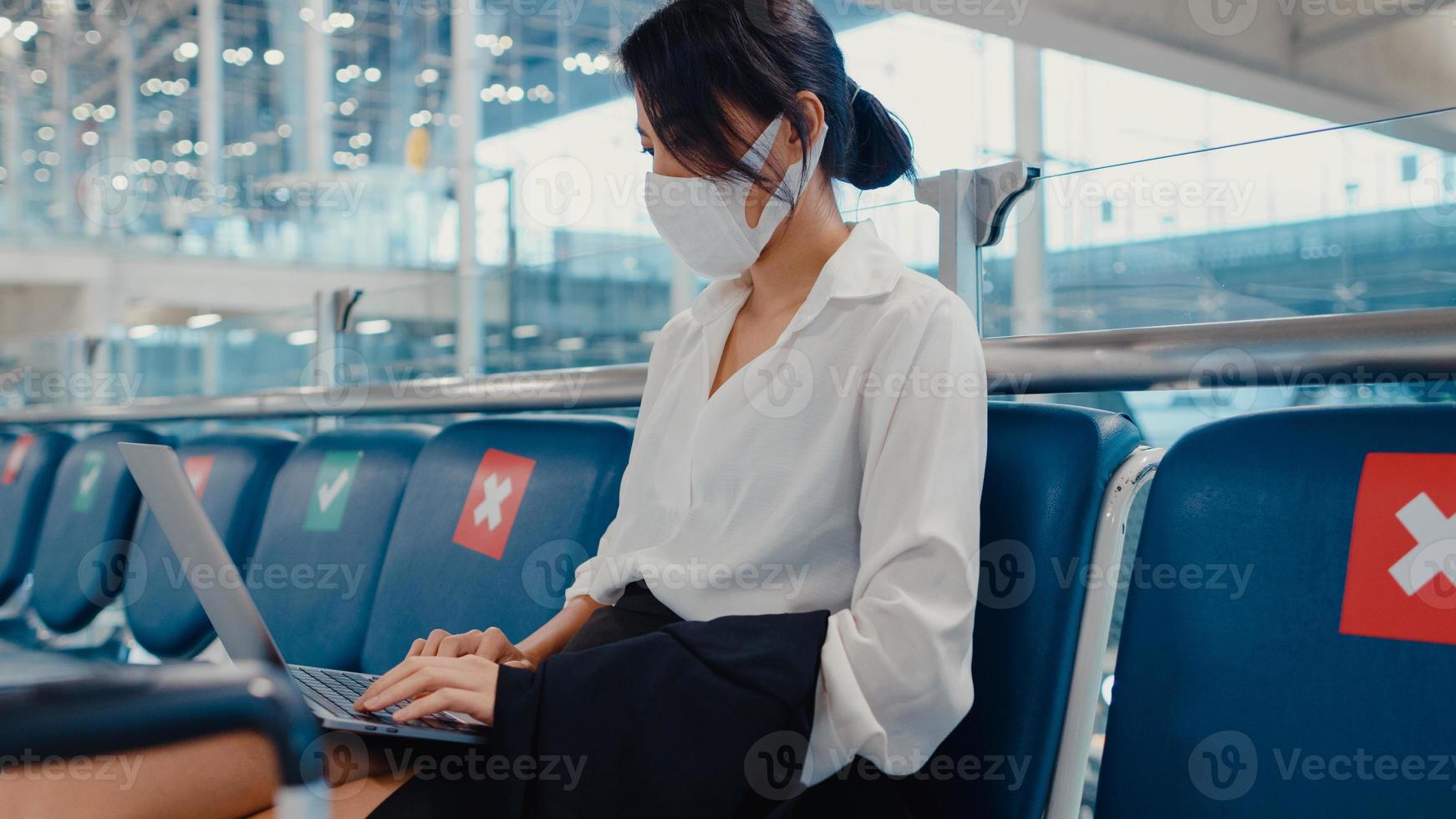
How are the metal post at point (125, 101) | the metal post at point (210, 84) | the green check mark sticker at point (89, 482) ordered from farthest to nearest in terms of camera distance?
the metal post at point (125, 101) < the metal post at point (210, 84) < the green check mark sticker at point (89, 482)

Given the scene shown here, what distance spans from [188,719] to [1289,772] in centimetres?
74

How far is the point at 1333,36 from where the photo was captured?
540 cm

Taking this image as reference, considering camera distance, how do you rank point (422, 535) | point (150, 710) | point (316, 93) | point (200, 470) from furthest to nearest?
1. point (316, 93)
2. point (200, 470)
3. point (422, 535)
4. point (150, 710)

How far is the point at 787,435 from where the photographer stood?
99 centimetres

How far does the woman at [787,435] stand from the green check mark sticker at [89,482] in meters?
1.87

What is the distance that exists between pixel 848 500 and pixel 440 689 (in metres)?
0.37

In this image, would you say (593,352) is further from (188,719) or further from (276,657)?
(188,719)

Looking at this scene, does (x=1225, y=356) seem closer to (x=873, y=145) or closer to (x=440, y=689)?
(x=873, y=145)

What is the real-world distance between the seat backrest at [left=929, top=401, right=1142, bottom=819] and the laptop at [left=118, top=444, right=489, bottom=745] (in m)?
0.42

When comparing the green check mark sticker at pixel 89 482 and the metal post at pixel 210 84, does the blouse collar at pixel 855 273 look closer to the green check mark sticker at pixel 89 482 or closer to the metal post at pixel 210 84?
the green check mark sticker at pixel 89 482

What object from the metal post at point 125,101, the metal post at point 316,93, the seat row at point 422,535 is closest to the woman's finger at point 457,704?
the seat row at point 422,535

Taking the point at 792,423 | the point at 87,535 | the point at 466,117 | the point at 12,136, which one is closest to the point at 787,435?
the point at 792,423

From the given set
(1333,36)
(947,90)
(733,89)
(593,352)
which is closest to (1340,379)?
(733,89)

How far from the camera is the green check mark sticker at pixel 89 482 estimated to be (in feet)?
8.45
